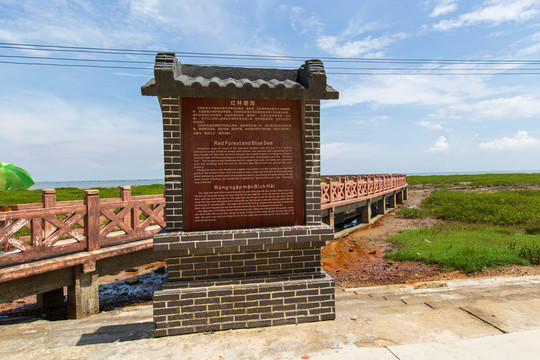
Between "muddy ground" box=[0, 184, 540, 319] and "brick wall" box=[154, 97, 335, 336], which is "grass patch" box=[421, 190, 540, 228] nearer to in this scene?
"muddy ground" box=[0, 184, 540, 319]

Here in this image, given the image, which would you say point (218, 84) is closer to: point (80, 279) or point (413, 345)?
point (413, 345)

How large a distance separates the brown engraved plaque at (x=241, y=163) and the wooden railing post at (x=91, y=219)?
11.4 ft

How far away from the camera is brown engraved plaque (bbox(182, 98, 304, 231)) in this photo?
461 cm

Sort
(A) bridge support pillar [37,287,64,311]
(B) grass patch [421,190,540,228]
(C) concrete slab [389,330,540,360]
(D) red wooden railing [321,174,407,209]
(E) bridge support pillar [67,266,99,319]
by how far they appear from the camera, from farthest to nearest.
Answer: (B) grass patch [421,190,540,228]
(D) red wooden railing [321,174,407,209]
(A) bridge support pillar [37,287,64,311]
(E) bridge support pillar [67,266,99,319]
(C) concrete slab [389,330,540,360]

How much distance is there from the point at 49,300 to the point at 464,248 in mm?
12868

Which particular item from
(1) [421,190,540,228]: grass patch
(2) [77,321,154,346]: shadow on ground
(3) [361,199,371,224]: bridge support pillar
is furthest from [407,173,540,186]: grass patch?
(2) [77,321,154,346]: shadow on ground

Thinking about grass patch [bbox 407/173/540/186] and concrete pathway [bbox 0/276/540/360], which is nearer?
concrete pathway [bbox 0/276/540/360]

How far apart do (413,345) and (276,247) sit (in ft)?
6.91

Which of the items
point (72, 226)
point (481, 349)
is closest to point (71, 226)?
point (72, 226)

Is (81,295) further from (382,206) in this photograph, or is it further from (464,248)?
(382,206)

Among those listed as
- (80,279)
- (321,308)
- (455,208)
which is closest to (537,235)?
(455,208)

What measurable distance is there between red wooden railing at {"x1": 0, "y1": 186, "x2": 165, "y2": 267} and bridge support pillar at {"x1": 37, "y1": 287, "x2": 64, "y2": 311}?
56.8 inches

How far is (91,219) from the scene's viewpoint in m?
6.84

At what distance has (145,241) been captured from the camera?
318 inches
